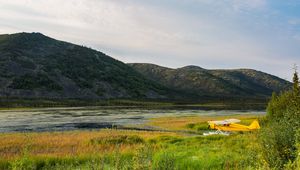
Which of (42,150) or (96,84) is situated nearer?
(42,150)

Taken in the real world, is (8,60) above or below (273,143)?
above

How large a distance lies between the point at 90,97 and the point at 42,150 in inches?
5778

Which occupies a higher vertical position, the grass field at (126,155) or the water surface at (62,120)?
the grass field at (126,155)

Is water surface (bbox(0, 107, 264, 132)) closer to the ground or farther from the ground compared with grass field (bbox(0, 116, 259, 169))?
closer to the ground

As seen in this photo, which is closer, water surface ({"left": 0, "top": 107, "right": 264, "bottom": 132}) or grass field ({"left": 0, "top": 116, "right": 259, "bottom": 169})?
grass field ({"left": 0, "top": 116, "right": 259, "bottom": 169})

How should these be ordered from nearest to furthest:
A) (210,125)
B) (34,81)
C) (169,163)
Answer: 1. (169,163)
2. (210,125)
3. (34,81)

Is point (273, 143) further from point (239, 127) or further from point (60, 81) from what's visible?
point (60, 81)

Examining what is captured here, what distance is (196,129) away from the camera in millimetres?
54250

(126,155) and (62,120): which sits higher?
(126,155)

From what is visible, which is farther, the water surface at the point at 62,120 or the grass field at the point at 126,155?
the water surface at the point at 62,120

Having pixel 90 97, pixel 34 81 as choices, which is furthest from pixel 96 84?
pixel 34 81

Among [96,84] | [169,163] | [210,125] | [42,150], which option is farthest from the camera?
[96,84]

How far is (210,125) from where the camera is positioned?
54000 mm

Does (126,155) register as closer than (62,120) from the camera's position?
Yes
